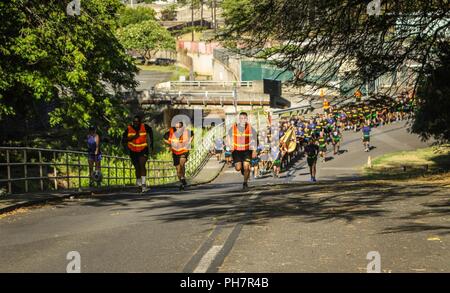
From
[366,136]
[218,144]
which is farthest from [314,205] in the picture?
[366,136]

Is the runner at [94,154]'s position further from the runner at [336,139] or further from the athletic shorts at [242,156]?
the runner at [336,139]

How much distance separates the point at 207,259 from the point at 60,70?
23.4m

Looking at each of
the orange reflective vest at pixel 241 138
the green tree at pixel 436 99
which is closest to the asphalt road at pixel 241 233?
the orange reflective vest at pixel 241 138

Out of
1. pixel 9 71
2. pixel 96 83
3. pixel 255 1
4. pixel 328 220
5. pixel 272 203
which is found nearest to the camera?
pixel 328 220

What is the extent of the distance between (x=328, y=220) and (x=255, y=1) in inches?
233

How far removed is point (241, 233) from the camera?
9.74 meters

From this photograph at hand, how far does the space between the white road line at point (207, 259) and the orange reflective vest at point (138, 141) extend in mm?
9113

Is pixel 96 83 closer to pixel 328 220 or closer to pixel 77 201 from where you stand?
pixel 77 201

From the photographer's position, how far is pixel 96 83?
36.2 metres

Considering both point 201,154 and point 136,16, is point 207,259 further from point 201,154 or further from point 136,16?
point 136,16

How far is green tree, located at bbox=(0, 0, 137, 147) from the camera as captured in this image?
66.5 feet

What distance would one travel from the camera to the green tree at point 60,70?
20.3 meters

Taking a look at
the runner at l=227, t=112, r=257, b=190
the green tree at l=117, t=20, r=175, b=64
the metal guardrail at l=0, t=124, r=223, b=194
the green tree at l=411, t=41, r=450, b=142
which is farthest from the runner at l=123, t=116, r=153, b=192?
the green tree at l=117, t=20, r=175, b=64
